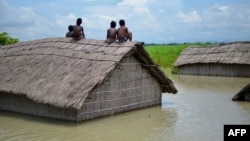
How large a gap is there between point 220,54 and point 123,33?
1463cm

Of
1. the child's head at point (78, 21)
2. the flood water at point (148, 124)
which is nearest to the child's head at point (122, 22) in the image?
the child's head at point (78, 21)

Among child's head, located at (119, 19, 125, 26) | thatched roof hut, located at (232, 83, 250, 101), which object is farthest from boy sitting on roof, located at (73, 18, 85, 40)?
thatched roof hut, located at (232, 83, 250, 101)

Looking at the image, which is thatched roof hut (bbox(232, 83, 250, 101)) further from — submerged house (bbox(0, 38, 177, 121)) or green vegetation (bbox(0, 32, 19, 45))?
green vegetation (bbox(0, 32, 19, 45))

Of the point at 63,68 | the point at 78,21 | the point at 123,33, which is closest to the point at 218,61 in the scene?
the point at 123,33

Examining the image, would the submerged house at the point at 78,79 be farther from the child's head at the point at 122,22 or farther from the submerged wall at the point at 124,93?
the child's head at the point at 122,22

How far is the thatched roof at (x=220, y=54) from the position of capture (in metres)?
25.0

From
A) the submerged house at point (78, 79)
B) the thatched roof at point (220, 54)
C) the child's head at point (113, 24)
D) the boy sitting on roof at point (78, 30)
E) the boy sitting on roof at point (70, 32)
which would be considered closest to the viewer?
the submerged house at point (78, 79)

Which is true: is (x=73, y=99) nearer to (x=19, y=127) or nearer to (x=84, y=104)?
(x=84, y=104)

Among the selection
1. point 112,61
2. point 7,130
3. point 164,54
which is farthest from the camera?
point 164,54

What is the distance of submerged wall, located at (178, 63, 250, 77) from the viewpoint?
25.2m

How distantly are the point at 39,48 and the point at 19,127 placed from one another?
4.05 meters

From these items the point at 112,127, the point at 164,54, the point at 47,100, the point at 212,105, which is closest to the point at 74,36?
the point at 47,100

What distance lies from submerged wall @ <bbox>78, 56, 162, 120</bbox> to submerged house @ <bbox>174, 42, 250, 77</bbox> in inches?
485

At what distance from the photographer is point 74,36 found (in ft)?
45.8
